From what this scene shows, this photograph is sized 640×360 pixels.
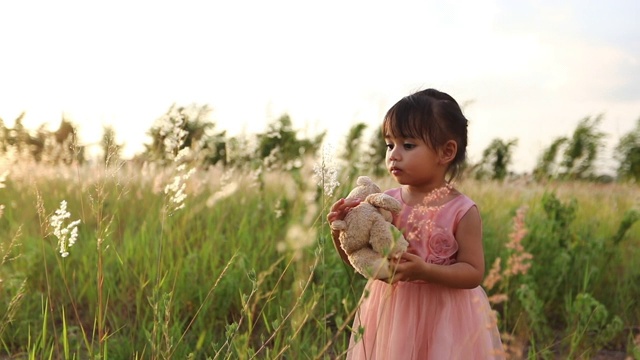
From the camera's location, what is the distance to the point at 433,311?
2.18 m

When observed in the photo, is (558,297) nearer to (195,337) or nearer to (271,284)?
(271,284)

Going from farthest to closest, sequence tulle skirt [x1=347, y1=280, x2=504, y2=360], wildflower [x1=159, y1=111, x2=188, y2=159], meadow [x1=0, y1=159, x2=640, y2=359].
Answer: meadow [x1=0, y1=159, x2=640, y2=359]
wildflower [x1=159, y1=111, x2=188, y2=159]
tulle skirt [x1=347, y1=280, x2=504, y2=360]

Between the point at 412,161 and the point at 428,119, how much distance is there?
140 millimetres

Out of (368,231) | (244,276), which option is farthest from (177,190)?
(244,276)

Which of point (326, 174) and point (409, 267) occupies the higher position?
point (326, 174)

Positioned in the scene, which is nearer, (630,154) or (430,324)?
(430,324)

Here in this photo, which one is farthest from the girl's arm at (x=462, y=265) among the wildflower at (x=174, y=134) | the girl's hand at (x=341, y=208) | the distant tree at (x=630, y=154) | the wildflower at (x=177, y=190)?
the distant tree at (x=630, y=154)

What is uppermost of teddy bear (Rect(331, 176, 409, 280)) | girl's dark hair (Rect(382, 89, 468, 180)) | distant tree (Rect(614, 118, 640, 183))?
girl's dark hair (Rect(382, 89, 468, 180))

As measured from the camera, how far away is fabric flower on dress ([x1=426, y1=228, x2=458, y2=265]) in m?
2.12

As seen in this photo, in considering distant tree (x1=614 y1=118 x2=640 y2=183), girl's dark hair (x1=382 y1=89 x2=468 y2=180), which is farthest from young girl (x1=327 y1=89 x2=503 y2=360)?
distant tree (x1=614 y1=118 x2=640 y2=183)

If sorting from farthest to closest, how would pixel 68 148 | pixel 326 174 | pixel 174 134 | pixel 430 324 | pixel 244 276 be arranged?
pixel 68 148 → pixel 244 276 → pixel 174 134 → pixel 430 324 → pixel 326 174

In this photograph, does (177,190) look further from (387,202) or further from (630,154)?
(630,154)

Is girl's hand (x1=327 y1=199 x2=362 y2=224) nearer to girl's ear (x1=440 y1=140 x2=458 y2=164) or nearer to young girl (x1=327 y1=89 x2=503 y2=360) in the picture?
young girl (x1=327 y1=89 x2=503 y2=360)

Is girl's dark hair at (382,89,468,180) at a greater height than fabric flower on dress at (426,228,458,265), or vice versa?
girl's dark hair at (382,89,468,180)
